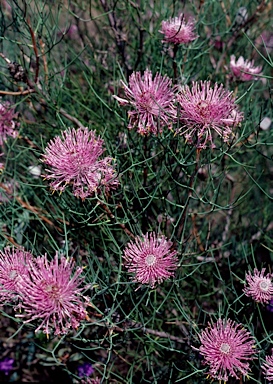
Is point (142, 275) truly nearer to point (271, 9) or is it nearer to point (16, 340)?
point (16, 340)

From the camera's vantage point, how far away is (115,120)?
1249mm

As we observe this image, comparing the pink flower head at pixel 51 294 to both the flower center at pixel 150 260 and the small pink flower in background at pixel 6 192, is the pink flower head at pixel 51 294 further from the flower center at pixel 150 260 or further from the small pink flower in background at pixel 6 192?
the small pink flower in background at pixel 6 192

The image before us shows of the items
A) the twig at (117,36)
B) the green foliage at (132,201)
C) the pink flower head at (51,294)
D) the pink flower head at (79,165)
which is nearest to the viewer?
the pink flower head at (51,294)

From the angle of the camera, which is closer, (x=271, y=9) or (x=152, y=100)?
(x=152, y=100)

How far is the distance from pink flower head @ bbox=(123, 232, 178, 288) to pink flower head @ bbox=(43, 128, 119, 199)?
109 millimetres

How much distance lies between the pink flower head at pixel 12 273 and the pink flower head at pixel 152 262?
0.14 meters

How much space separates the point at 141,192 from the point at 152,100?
28 centimetres

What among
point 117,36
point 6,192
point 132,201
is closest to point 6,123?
point 6,192

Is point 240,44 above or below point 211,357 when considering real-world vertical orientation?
above

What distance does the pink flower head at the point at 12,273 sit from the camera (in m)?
0.71

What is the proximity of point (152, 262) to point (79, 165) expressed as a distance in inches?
6.6

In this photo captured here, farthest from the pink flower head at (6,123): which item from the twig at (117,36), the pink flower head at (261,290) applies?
the pink flower head at (261,290)

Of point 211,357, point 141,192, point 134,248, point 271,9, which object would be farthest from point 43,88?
point 271,9

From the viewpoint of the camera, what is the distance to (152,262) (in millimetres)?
738
